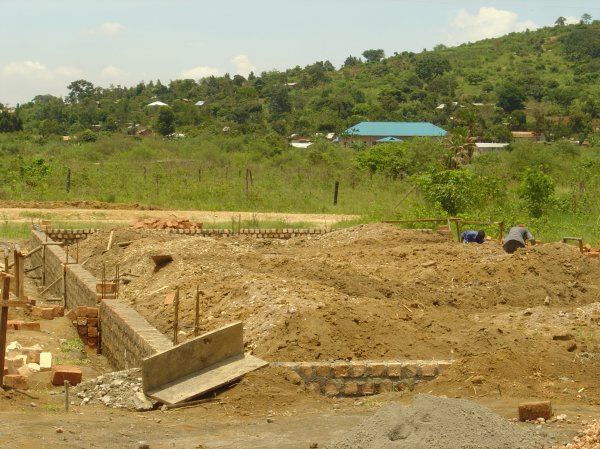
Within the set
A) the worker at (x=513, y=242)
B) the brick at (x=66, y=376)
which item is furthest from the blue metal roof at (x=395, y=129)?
the brick at (x=66, y=376)

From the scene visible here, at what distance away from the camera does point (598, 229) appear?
20688 mm

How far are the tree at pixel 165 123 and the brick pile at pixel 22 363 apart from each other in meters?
50.6

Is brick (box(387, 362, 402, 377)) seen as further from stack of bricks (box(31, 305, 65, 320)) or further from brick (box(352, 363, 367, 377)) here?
stack of bricks (box(31, 305, 65, 320))

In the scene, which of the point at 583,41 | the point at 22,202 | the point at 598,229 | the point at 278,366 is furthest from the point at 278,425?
the point at 583,41

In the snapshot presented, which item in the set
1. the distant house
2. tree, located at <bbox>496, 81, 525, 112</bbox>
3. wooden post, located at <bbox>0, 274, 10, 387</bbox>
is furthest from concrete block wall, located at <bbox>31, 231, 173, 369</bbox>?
tree, located at <bbox>496, 81, 525, 112</bbox>

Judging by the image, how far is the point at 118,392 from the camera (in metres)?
8.66

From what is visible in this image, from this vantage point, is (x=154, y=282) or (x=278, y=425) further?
(x=154, y=282)

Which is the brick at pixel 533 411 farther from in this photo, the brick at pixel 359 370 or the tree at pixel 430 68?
the tree at pixel 430 68

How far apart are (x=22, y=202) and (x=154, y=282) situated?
1351 cm

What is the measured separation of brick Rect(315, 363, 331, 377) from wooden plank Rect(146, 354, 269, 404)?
0.45m

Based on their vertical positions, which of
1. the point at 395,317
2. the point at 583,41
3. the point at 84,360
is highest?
the point at 583,41

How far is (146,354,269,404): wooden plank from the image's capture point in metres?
8.34

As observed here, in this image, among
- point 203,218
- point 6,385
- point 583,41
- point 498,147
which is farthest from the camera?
point 583,41

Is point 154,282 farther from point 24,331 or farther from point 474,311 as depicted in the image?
point 474,311
